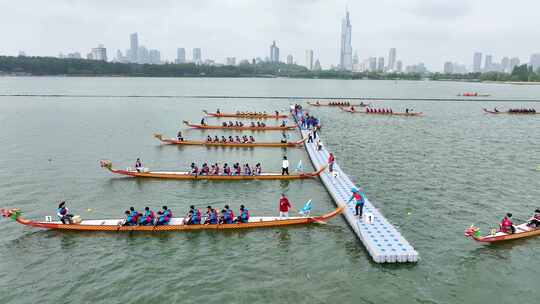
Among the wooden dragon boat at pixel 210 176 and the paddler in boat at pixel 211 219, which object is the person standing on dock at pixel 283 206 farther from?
the wooden dragon boat at pixel 210 176

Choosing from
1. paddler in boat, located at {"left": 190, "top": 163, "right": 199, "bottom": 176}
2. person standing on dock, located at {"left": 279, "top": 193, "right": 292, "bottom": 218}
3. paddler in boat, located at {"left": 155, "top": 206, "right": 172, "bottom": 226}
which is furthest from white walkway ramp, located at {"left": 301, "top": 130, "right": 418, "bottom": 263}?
paddler in boat, located at {"left": 190, "top": 163, "right": 199, "bottom": 176}

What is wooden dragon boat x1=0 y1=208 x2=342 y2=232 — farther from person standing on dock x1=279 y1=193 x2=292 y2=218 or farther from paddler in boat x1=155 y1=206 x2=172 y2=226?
person standing on dock x1=279 y1=193 x2=292 y2=218

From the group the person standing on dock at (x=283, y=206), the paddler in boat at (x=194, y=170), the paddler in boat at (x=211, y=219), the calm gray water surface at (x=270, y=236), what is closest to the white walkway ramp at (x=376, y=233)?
the calm gray water surface at (x=270, y=236)

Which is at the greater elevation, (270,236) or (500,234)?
(500,234)

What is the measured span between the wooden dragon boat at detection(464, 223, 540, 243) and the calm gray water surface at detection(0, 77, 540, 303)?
0.38 m

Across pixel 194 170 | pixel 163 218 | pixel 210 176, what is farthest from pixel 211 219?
pixel 194 170

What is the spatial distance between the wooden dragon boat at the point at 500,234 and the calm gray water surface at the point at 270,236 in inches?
14.8

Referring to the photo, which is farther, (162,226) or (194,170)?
(194,170)

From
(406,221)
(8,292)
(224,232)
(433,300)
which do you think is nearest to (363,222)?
(406,221)

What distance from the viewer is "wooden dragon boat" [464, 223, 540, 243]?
→ 19.3 meters

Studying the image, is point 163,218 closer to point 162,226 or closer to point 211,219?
point 162,226

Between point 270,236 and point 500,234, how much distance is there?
11.8 metres

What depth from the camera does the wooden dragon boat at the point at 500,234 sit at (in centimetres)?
1930

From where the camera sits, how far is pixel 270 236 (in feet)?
70.1
